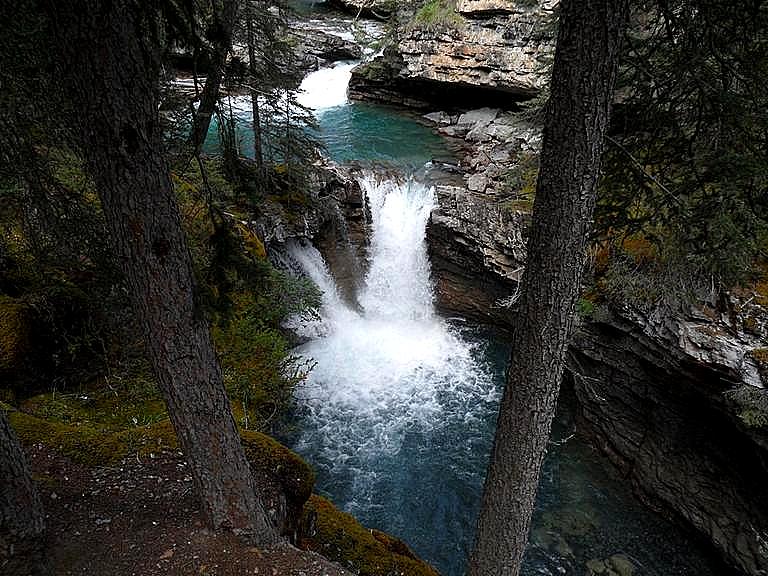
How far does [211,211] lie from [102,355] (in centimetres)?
435

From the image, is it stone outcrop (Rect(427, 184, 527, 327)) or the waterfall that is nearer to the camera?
the waterfall

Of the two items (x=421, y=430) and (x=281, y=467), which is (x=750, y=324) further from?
(x=281, y=467)

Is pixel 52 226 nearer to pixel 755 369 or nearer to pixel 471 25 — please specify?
pixel 755 369

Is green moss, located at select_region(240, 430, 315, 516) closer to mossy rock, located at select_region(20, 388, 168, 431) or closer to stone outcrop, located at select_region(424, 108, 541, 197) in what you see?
mossy rock, located at select_region(20, 388, 168, 431)

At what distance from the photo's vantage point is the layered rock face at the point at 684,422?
22.7 ft

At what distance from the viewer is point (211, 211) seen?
10.2 feet

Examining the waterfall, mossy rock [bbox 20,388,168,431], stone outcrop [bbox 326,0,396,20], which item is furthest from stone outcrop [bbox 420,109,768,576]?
stone outcrop [bbox 326,0,396,20]

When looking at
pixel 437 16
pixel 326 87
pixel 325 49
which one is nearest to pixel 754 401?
pixel 437 16

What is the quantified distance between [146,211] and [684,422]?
856cm

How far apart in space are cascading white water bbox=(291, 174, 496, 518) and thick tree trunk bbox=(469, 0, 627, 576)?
5280mm

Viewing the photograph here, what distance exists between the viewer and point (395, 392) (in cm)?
1090

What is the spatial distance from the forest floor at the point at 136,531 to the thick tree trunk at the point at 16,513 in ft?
1.07

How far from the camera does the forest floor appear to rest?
12.3 ft

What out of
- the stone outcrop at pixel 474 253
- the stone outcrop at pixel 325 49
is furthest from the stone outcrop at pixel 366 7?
the stone outcrop at pixel 474 253
